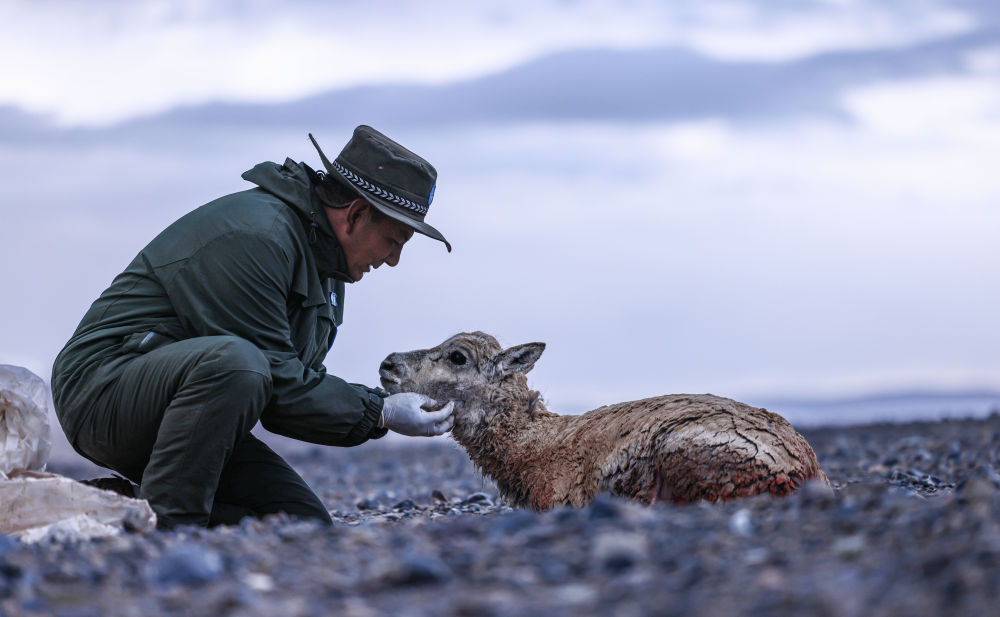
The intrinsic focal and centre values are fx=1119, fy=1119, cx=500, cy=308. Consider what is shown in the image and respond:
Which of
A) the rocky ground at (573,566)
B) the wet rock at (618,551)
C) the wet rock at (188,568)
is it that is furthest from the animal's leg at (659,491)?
the wet rock at (188,568)

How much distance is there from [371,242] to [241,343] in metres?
1.48

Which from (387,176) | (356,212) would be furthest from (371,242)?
(387,176)

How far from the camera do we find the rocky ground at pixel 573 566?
154 inches

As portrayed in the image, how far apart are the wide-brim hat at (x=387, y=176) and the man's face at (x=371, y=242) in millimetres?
149

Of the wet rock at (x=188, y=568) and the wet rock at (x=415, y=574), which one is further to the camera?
the wet rock at (x=188, y=568)

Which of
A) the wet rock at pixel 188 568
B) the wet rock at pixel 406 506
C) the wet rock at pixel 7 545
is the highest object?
the wet rock at pixel 188 568

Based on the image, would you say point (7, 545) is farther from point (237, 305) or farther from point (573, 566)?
point (573, 566)

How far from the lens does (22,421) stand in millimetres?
7191

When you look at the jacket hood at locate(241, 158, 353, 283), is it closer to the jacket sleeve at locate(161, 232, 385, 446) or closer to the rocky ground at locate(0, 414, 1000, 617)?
the jacket sleeve at locate(161, 232, 385, 446)

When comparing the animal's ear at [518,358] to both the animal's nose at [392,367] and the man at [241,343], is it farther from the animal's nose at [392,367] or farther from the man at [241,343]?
the man at [241,343]

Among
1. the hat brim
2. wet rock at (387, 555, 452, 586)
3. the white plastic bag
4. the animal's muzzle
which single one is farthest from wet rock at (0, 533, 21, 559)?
the animal's muzzle

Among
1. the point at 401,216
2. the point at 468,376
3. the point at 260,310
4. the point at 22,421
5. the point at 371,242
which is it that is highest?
the point at 401,216

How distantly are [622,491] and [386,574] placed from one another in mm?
3722

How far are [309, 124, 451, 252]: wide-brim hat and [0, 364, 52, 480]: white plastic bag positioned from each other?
2.57 meters
